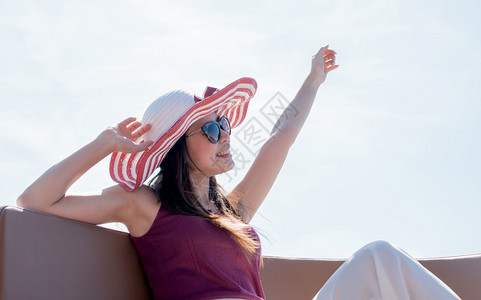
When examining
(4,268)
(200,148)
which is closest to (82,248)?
(4,268)

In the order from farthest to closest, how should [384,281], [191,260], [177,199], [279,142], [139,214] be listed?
[279,142] < [177,199] < [139,214] < [191,260] < [384,281]

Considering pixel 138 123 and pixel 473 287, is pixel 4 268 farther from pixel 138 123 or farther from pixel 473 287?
pixel 473 287

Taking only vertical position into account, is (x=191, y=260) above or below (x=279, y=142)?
below

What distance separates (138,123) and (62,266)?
777 mm

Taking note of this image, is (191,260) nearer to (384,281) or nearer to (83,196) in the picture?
(83,196)

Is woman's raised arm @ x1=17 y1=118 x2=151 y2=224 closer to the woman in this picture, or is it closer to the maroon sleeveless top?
the woman

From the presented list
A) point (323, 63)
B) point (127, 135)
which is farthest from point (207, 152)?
point (323, 63)

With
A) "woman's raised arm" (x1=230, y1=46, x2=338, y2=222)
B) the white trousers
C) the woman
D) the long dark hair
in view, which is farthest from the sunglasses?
the white trousers

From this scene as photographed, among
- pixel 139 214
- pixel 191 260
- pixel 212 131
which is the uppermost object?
pixel 212 131

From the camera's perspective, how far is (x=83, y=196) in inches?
90.6

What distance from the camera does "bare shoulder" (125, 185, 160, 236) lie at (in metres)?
2.52

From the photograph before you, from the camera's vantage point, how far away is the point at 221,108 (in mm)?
2957

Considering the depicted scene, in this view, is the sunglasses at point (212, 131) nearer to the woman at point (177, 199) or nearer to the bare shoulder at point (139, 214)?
the woman at point (177, 199)

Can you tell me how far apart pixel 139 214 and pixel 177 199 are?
0.64 ft
